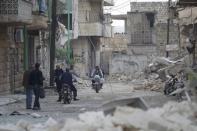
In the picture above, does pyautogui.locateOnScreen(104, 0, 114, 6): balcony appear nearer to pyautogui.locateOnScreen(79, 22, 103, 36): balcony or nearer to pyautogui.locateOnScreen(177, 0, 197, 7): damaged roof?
pyautogui.locateOnScreen(79, 22, 103, 36): balcony

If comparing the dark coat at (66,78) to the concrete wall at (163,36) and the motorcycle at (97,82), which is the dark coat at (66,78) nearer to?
the motorcycle at (97,82)

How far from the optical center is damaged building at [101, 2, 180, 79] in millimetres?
57219

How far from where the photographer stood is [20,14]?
2566cm

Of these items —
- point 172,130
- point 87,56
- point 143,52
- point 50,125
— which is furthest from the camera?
point 143,52

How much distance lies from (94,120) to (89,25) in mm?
48070

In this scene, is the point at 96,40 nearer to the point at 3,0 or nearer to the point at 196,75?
the point at 3,0

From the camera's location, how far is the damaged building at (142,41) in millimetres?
57219

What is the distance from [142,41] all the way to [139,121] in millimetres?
53530

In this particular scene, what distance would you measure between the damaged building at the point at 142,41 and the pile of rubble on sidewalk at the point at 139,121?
156 ft

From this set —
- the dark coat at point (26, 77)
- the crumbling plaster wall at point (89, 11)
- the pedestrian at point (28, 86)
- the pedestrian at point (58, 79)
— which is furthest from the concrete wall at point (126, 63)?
the dark coat at point (26, 77)

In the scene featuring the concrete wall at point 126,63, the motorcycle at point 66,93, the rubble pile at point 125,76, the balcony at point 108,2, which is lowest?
the rubble pile at point 125,76

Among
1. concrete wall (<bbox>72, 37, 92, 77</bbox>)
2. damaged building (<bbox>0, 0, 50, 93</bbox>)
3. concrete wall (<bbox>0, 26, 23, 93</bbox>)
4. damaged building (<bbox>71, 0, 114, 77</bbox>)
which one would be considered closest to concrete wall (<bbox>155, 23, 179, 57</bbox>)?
damaged building (<bbox>71, 0, 114, 77</bbox>)

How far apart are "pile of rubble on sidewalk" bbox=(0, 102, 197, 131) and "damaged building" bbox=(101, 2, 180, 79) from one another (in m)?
47.6

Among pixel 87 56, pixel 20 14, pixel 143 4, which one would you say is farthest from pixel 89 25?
pixel 20 14
